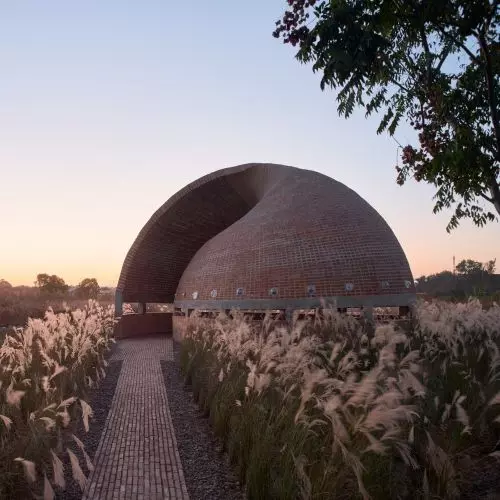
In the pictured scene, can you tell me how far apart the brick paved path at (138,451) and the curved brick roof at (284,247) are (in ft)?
21.6

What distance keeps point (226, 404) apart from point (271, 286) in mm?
9562

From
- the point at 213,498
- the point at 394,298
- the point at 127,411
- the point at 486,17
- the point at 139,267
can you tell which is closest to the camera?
the point at 213,498

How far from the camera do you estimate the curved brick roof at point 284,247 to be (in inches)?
612

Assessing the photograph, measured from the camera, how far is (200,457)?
5.96 m

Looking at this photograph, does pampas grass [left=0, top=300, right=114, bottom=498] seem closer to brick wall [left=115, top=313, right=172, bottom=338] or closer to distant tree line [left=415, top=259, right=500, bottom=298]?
brick wall [left=115, top=313, right=172, bottom=338]

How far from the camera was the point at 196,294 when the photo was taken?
18969 millimetres

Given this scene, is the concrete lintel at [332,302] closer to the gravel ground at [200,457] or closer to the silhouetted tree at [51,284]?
the gravel ground at [200,457]

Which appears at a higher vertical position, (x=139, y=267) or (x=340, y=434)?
(x=139, y=267)

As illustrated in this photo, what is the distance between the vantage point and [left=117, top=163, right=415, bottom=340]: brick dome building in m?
15.5

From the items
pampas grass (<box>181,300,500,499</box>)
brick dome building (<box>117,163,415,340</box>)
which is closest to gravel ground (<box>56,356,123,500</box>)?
pampas grass (<box>181,300,500,499</box>)

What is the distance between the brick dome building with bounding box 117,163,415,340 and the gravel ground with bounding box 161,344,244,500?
6835 millimetres

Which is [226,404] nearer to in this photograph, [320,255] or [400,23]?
[400,23]

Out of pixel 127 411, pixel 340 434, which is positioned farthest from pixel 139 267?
pixel 340 434

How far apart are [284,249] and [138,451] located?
1090cm
